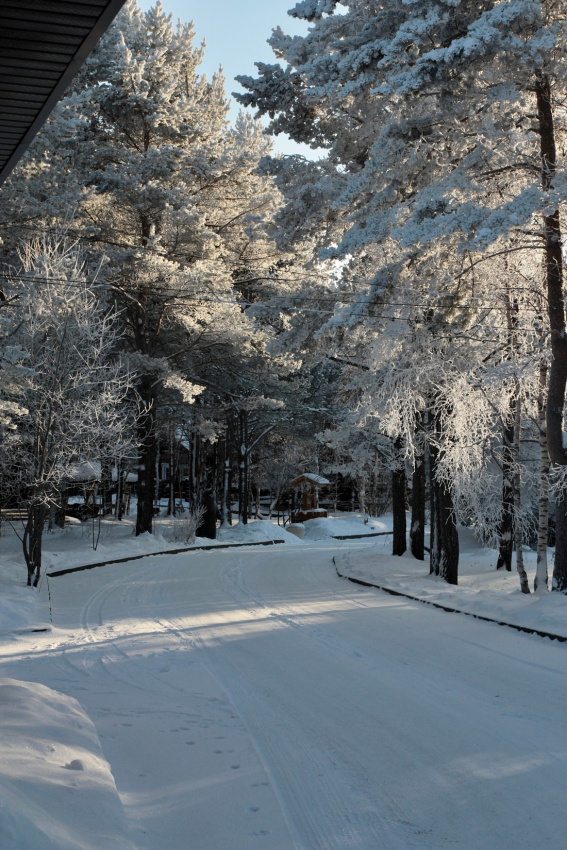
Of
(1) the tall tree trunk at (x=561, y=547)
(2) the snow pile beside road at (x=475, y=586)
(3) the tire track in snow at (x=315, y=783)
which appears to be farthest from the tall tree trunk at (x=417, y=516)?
(3) the tire track in snow at (x=315, y=783)

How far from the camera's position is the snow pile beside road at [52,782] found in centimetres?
335

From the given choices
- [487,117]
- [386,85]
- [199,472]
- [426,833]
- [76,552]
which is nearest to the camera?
[426,833]

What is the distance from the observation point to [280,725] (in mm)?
6230

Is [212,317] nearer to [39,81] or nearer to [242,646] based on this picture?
[242,646]

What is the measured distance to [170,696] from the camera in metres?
7.03

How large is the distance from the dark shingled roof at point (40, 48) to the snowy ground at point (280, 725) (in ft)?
12.8

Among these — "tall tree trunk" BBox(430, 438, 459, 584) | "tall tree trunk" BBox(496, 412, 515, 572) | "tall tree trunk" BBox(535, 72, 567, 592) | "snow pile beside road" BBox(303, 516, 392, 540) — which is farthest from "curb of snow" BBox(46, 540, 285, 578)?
"tall tree trunk" BBox(535, 72, 567, 592)

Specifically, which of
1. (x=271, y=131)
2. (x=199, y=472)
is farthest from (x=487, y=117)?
(x=199, y=472)

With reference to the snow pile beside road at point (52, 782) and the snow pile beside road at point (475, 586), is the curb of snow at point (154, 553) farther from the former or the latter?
the snow pile beside road at point (52, 782)

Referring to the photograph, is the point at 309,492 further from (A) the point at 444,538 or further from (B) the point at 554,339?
(B) the point at 554,339

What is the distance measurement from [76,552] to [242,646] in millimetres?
12894

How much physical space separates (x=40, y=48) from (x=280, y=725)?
529cm

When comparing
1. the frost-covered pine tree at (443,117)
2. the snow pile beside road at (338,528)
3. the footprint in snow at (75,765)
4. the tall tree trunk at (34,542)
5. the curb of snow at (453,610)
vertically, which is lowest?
the snow pile beside road at (338,528)

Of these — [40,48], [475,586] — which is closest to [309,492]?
[475,586]
